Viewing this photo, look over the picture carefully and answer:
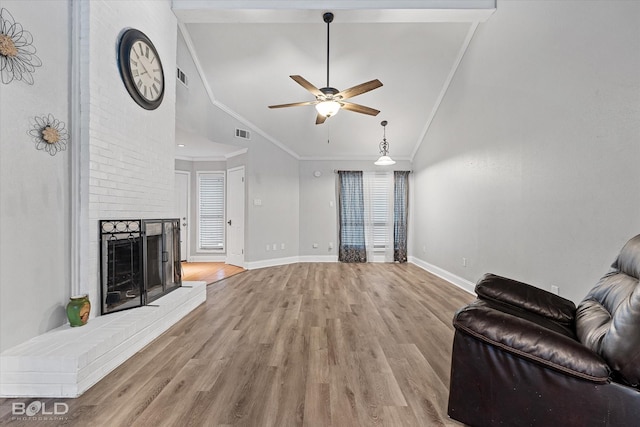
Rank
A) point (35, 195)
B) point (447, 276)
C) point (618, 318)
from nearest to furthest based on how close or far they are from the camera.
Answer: point (618, 318) → point (35, 195) → point (447, 276)

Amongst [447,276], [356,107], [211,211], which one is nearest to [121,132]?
[356,107]

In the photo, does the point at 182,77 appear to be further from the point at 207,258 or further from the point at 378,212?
the point at 378,212

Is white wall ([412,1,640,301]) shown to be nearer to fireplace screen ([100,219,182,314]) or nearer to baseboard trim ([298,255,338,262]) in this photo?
baseboard trim ([298,255,338,262])

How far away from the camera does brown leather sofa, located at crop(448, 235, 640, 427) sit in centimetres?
109

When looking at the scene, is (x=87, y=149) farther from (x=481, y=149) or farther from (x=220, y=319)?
(x=481, y=149)

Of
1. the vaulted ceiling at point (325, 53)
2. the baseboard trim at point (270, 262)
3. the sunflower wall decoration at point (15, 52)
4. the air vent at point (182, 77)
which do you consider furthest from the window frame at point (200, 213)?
the sunflower wall decoration at point (15, 52)

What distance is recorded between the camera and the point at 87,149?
2131 millimetres

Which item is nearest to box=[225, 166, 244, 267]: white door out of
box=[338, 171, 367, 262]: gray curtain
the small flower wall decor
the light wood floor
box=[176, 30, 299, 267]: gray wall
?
box=[176, 30, 299, 267]: gray wall

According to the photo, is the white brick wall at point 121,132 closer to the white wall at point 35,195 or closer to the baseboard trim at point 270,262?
the white wall at point 35,195

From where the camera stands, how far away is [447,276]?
456 cm

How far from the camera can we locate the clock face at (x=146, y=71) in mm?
2572

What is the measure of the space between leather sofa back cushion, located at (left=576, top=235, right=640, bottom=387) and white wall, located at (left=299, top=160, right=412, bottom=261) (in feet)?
16.7

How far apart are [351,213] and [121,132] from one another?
483cm

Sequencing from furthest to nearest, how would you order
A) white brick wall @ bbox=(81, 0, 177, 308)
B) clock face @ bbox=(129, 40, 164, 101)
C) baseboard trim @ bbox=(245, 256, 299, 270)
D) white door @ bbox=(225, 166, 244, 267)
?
white door @ bbox=(225, 166, 244, 267), baseboard trim @ bbox=(245, 256, 299, 270), clock face @ bbox=(129, 40, 164, 101), white brick wall @ bbox=(81, 0, 177, 308)
